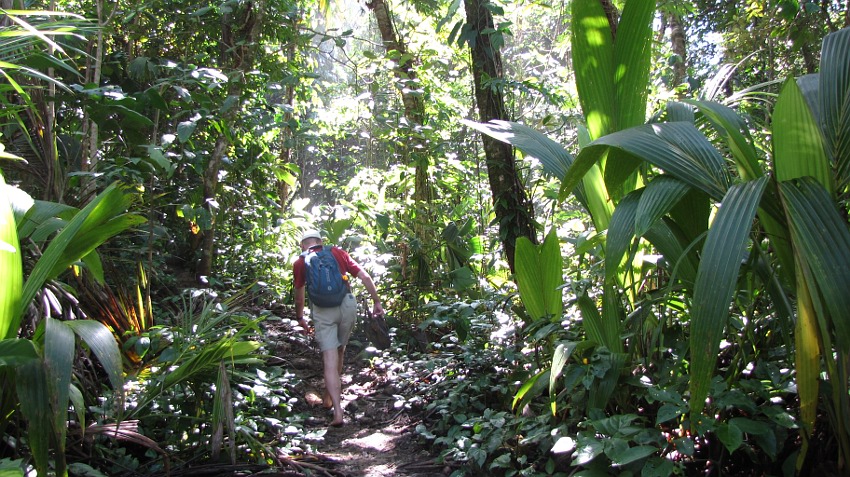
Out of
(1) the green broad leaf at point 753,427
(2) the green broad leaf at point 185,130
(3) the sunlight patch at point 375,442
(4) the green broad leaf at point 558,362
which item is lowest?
(3) the sunlight patch at point 375,442

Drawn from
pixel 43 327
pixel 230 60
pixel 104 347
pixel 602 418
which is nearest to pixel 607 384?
pixel 602 418

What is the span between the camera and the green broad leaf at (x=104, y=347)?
190cm

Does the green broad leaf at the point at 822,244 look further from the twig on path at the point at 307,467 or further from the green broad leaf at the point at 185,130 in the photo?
the green broad leaf at the point at 185,130

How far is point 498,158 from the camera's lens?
4430 mm

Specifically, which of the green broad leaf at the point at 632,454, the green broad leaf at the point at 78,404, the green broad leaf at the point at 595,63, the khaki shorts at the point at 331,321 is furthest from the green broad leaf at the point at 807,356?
the khaki shorts at the point at 331,321

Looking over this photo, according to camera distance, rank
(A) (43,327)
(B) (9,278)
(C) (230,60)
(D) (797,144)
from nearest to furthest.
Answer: (D) (797,144), (B) (9,278), (A) (43,327), (C) (230,60)

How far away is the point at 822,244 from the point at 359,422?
3258mm

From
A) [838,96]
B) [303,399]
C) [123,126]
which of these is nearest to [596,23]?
[838,96]

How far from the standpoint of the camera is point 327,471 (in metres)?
2.88

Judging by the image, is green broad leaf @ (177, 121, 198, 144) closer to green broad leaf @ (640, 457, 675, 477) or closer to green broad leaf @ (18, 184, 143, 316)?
green broad leaf @ (18, 184, 143, 316)

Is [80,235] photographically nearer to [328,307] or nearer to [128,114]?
[128,114]

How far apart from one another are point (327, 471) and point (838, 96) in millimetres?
2539

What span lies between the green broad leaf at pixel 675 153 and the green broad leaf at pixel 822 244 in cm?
18

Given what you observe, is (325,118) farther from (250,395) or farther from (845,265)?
(845,265)
